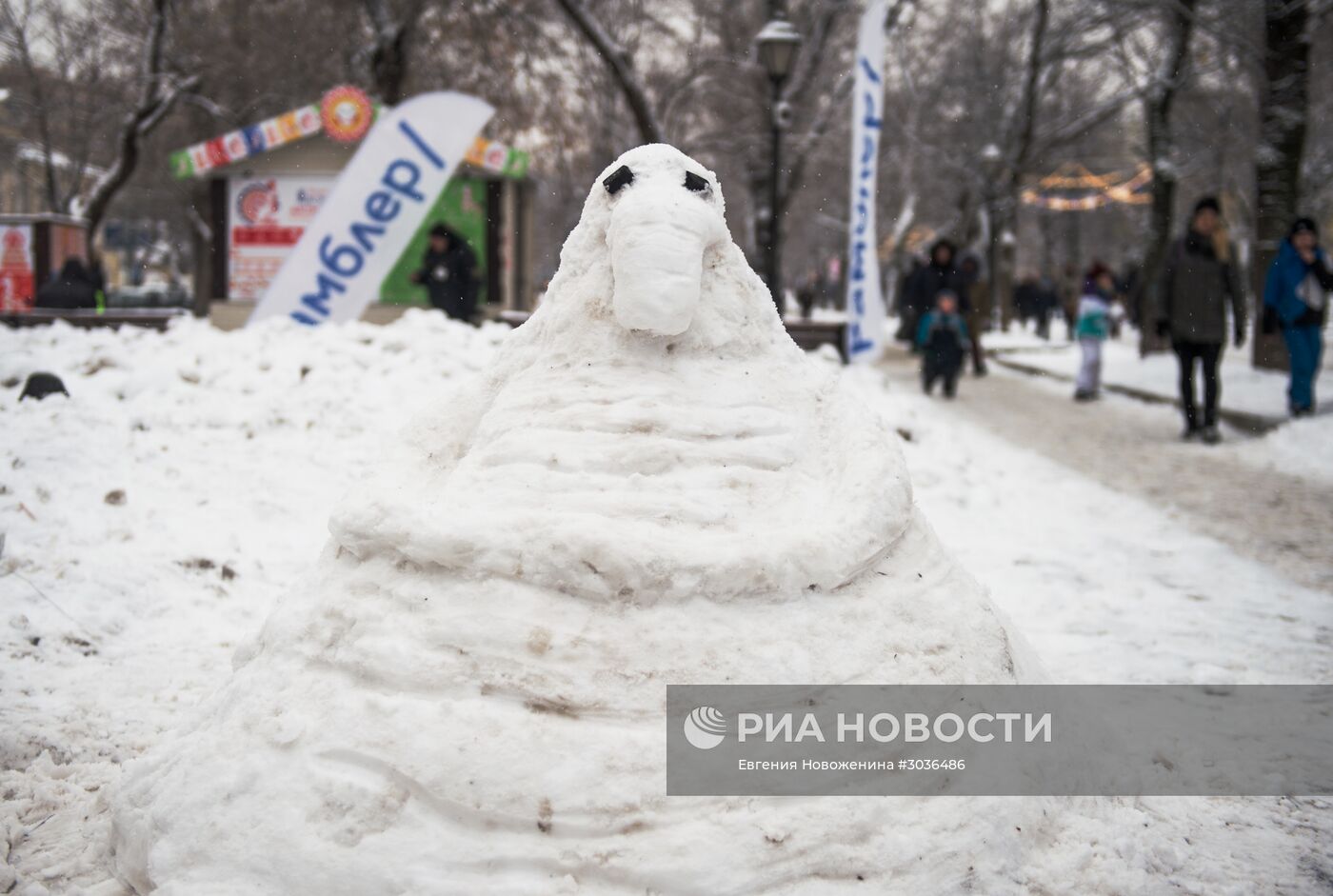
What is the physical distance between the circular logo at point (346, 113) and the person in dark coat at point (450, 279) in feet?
11.8

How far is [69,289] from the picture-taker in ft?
46.4

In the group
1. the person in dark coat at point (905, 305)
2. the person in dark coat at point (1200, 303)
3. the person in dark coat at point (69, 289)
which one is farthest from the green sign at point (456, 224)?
the person in dark coat at point (1200, 303)

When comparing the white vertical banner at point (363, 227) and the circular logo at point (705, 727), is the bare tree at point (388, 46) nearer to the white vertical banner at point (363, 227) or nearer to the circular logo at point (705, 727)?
the white vertical banner at point (363, 227)

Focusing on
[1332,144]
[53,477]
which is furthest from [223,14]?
[1332,144]

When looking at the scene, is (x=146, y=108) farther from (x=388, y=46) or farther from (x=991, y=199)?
(x=991, y=199)

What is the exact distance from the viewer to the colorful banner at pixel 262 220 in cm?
1550

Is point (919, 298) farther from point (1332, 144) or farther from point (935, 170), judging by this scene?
point (935, 170)

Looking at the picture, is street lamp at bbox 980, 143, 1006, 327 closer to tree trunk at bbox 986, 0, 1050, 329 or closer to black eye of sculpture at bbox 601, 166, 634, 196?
tree trunk at bbox 986, 0, 1050, 329

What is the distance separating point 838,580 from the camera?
8.49 ft

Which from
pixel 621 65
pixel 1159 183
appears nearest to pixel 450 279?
pixel 621 65

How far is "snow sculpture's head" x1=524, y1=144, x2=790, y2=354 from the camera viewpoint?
279 cm

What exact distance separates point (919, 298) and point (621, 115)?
11.9 metres

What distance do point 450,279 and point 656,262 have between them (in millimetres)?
9856

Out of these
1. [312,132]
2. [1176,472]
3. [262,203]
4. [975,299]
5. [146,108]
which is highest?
[146,108]
